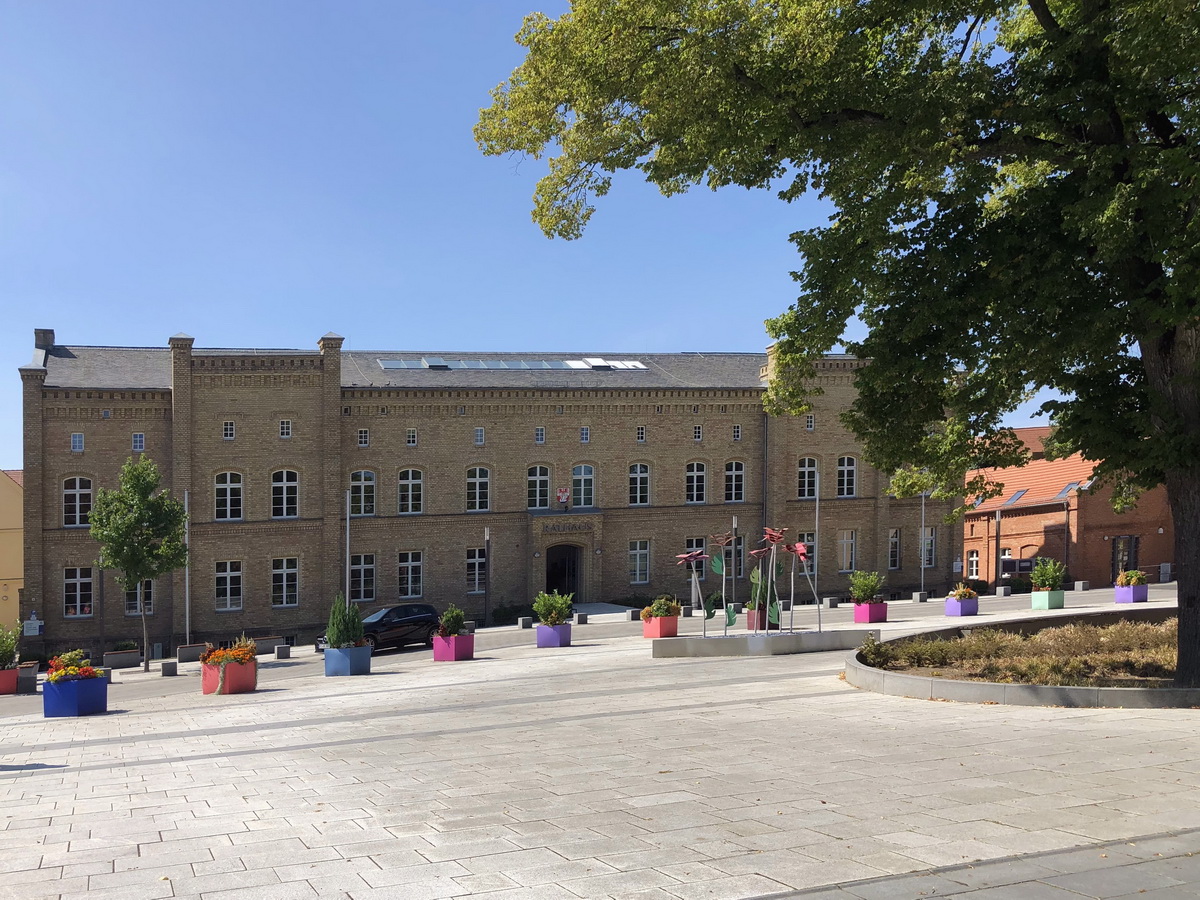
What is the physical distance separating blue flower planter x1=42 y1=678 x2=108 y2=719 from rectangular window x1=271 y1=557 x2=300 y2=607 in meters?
22.4

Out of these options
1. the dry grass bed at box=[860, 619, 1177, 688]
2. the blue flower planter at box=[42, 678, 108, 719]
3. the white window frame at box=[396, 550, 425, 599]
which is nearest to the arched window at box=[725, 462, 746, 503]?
the white window frame at box=[396, 550, 425, 599]

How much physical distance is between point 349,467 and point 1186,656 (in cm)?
3402

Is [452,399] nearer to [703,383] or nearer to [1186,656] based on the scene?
[703,383]

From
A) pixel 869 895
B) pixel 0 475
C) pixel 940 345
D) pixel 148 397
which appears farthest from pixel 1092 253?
pixel 0 475

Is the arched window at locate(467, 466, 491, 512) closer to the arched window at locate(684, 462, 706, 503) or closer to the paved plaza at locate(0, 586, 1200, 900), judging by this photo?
the arched window at locate(684, 462, 706, 503)

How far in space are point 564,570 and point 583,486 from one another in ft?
12.7

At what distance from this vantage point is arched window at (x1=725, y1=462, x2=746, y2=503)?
4744 cm

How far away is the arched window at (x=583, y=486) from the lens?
4556 centimetres

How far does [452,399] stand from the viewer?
4372cm

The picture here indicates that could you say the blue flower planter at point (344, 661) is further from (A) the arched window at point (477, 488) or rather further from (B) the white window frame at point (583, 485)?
(B) the white window frame at point (583, 485)

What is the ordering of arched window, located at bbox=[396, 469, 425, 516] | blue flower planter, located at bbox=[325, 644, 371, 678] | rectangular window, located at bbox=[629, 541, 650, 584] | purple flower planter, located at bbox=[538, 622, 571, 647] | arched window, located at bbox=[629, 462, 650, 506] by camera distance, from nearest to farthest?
blue flower planter, located at bbox=[325, 644, 371, 678], purple flower planter, located at bbox=[538, 622, 571, 647], arched window, located at bbox=[396, 469, 425, 516], rectangular window, located at bbox=[629, 541, 650, 584], arched window, located at bbox=[629, 462, 650, 506]

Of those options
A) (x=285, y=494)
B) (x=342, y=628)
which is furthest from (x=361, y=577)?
(x=342, y=628)

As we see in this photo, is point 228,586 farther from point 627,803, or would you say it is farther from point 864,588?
point 627,803

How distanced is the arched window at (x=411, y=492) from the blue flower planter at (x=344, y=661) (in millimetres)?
18931
